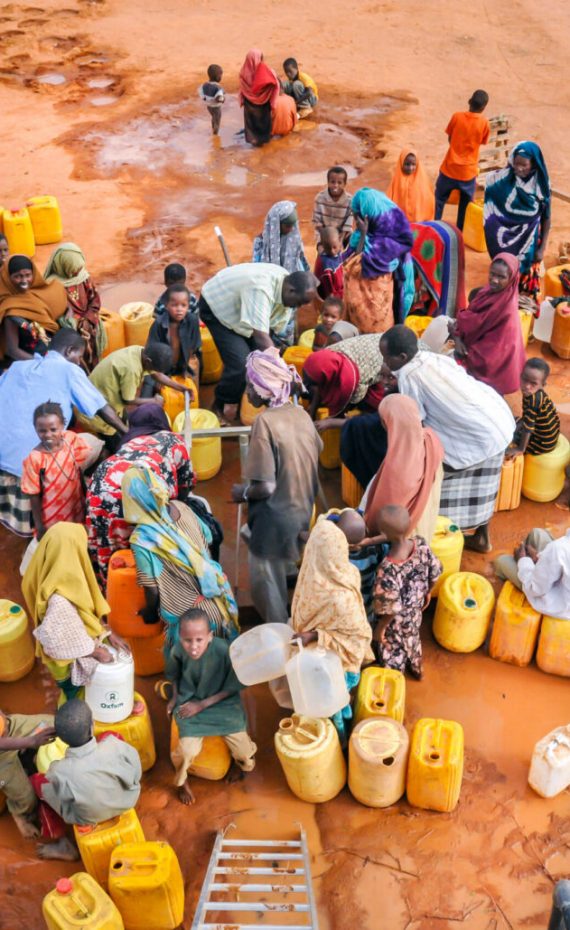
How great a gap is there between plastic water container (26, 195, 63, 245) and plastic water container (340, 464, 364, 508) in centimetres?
486

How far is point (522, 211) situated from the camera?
7.29 meters

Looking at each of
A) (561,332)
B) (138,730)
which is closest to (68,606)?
(138,730)

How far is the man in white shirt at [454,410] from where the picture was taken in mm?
5094

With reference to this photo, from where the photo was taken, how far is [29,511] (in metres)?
5.42

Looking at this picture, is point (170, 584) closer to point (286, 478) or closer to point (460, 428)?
point (286, 478)

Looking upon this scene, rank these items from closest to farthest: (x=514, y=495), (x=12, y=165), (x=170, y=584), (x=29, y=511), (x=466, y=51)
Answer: (x=170, y=584) < (x=29, y=511) < (x=514, y=495) < (x=12, y=165) < (x=466, y=51)

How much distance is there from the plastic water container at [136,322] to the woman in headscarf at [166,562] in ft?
9.58

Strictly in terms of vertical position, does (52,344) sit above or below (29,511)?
above

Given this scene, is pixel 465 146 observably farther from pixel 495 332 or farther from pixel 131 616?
pixel 131 616

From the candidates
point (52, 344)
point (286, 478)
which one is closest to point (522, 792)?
point (286, 478)

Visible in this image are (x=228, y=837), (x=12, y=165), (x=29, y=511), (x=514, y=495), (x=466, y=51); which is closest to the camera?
(x=228, y=837)

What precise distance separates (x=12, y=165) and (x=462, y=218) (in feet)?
17.6

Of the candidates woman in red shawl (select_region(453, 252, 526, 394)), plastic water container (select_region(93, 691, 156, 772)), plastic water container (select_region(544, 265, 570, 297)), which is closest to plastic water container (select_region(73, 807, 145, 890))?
plastic water container (select_region(93, 691, 156, 772))

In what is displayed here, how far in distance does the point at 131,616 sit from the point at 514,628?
1.95 metres
